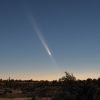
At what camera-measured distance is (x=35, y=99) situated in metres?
53.4

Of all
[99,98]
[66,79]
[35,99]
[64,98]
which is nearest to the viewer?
[99,98]

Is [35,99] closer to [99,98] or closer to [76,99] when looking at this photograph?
[76,99]

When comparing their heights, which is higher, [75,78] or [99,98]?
[75,78]

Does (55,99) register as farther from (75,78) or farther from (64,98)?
(75,78)

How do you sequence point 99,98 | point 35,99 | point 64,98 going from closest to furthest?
point 99,98, point 64,98, point 35,99

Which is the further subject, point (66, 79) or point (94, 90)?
point (66, 79)

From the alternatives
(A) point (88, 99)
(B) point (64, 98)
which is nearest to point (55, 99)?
(B) point (64, 98)

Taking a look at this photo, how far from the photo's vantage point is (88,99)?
4541 centimetres

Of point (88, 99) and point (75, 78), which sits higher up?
point (75, 78)

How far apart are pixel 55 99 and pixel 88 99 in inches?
251

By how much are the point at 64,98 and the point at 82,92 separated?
9.42 feet

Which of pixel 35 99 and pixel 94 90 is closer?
pixel 94 90

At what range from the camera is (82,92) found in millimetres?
47219

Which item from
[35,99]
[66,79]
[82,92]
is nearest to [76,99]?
[82,92]
